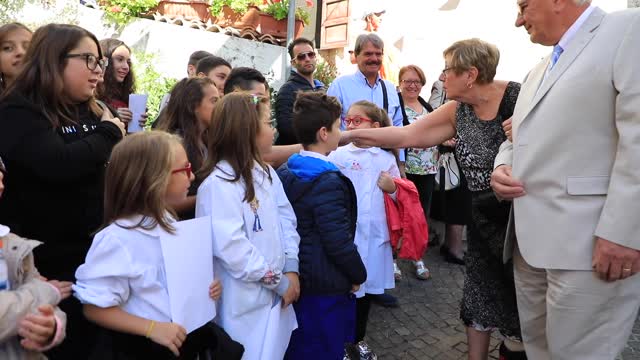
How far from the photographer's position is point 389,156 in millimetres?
3764

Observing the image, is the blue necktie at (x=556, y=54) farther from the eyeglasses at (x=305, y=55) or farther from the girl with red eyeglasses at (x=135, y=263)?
the eyeglasses at (x=305, y=55)

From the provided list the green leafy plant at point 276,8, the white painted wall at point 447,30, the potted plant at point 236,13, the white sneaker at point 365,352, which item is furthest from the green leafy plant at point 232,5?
the white sneaker at point 365,352

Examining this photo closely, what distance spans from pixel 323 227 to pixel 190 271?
81cm

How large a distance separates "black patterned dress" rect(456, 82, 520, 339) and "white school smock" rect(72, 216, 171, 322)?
1697mm

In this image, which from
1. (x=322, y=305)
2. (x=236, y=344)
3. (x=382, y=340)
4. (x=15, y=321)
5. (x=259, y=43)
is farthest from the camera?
(x=259, y=43)

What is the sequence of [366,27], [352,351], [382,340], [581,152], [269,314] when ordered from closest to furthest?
[581,152]
[269,314]
[352,351]
[382,340]
[366,27]

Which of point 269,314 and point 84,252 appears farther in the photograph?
point 269,314

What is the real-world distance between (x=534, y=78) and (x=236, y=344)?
1795mm

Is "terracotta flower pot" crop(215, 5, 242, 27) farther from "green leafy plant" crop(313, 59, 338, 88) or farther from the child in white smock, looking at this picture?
the child in white smock

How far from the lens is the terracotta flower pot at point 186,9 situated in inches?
363

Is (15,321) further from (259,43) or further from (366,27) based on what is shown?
(366,27)

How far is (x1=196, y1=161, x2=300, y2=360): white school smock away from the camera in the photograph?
7.02 feet

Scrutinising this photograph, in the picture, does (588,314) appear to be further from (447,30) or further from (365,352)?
(447,30)

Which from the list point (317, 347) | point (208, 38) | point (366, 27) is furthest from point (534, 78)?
point (366, 27)
